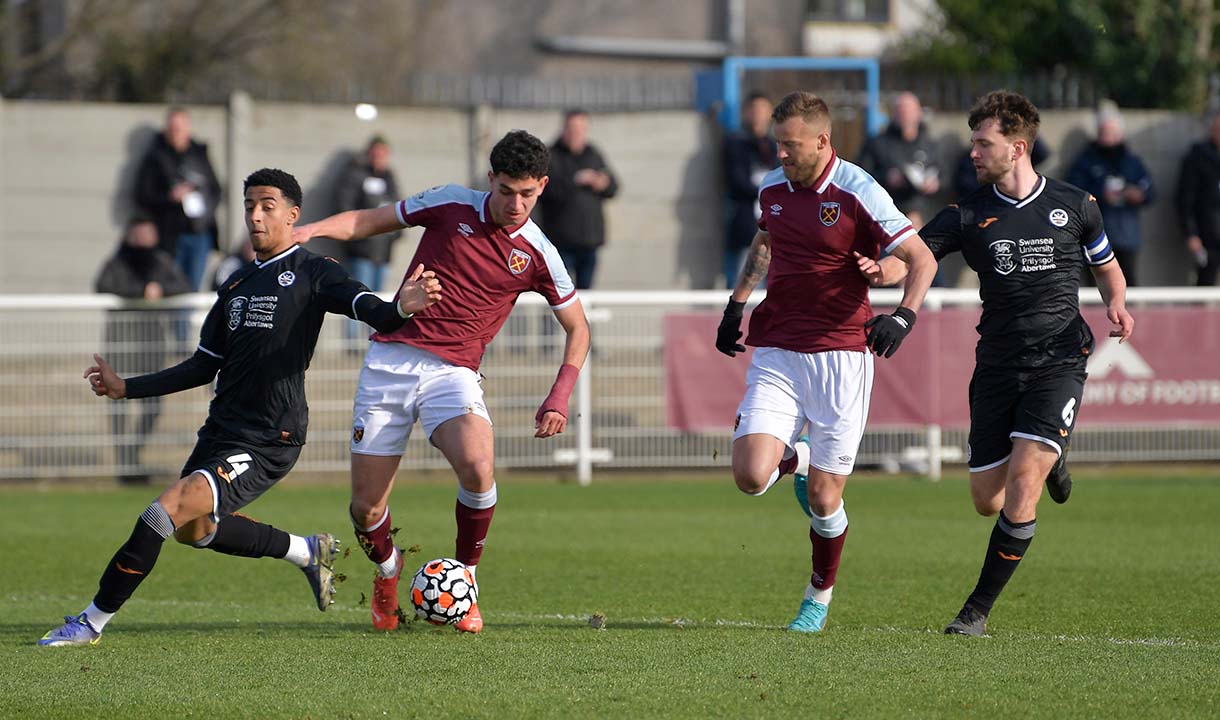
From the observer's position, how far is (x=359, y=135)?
17.5 metres

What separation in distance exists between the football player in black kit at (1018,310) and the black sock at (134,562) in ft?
11.1

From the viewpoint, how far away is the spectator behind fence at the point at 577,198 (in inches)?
619

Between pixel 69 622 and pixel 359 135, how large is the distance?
10896mm

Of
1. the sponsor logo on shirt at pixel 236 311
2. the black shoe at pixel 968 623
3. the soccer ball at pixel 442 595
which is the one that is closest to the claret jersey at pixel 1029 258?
the black shoe at pixel 968 623

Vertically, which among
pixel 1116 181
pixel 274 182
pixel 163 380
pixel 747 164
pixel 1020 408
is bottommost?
pixel 1020 408

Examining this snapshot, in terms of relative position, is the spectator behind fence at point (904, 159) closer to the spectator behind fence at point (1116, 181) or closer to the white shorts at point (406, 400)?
the spectator behind fence at point (1116, 181)

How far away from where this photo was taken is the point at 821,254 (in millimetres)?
7508

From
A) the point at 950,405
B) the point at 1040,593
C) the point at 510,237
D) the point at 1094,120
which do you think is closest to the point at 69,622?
the point at 510,237

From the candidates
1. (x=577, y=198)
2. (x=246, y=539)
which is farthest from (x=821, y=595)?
(x=577, y=198)

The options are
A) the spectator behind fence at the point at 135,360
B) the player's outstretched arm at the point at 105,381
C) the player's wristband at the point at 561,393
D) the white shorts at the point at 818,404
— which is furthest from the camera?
the spectator behind fence at the point at 135,360

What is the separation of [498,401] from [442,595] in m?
7.28

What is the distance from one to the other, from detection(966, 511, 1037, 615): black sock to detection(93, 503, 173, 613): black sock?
3.66 m

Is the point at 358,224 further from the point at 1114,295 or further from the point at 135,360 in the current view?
the point at 135,360

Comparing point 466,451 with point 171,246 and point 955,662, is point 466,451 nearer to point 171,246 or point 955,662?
point 955,662
